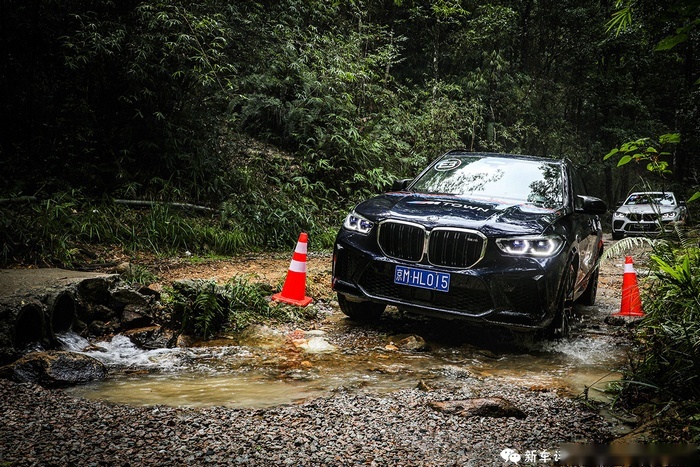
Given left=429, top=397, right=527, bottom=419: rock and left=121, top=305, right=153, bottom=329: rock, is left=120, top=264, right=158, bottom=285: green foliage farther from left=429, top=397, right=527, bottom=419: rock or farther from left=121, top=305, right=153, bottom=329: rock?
left=429, top=397, right=527, bottom=419: rock

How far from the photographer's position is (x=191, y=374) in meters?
4.12

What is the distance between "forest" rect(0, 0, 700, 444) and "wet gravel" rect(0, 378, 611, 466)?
0.90 meters

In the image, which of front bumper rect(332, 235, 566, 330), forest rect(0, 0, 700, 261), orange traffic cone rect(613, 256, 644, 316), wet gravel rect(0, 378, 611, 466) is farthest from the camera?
forest rect(0, 0, 700, 261)

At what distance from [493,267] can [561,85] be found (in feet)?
90.6

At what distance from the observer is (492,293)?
469cm

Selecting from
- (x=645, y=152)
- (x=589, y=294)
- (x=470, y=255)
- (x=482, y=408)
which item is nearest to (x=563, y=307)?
(x=470, y=255)

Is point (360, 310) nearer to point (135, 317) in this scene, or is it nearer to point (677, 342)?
point (135, 317)

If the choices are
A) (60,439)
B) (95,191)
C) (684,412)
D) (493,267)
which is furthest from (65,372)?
(95,191)

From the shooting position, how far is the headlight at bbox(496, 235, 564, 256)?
15.5 feet

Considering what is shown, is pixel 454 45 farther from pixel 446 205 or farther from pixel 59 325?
pixel 59 325

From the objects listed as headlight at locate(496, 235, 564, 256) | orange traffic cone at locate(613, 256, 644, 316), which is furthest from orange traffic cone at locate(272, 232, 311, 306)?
orange traffic cone at locate(613, 256, 644, 316)

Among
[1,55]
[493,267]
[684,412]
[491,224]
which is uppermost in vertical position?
[1,55]

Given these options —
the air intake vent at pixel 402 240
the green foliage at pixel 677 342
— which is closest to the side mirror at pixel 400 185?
the air intake vent at pixel 402 240

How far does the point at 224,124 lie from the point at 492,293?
33.9ft
